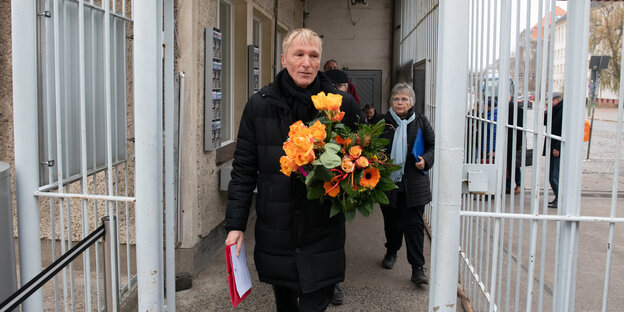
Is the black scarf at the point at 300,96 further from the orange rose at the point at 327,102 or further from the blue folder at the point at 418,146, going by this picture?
the blue folder at the point at 418,146

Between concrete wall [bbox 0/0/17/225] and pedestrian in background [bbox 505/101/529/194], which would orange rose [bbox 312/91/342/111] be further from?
concrete wall [bbox 0/0/17/225]

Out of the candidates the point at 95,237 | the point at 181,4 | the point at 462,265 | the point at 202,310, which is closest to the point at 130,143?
the point at 181,4

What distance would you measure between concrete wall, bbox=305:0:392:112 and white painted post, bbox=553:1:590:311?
866 cm

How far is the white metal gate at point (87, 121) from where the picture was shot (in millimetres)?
2336

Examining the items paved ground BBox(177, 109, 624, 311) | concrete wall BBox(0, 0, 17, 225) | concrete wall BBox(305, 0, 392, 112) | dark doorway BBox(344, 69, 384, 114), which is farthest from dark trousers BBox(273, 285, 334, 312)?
concrete wall BBox(305, 0, 392, 112)

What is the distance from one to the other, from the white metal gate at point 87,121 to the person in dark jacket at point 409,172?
1974 millimetres

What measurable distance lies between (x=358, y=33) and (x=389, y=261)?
7096 mm

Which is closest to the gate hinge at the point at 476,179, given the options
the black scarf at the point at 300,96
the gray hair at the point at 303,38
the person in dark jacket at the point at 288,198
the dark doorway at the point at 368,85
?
the person in dark jacket at the point at 288,198

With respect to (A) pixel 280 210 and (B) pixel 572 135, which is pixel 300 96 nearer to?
(A) pixel 280 210

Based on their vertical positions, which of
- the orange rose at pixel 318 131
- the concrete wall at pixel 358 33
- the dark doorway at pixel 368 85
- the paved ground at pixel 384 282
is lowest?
the paved ground at pixel 384 282

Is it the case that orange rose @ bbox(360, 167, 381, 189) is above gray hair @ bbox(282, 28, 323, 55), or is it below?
below

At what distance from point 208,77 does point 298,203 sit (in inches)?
83.0

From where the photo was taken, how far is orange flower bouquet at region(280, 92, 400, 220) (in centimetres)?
214

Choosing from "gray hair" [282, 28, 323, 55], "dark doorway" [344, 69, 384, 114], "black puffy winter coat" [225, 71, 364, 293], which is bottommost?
"black puffy winter coat" [225, 71, 364, 293]
